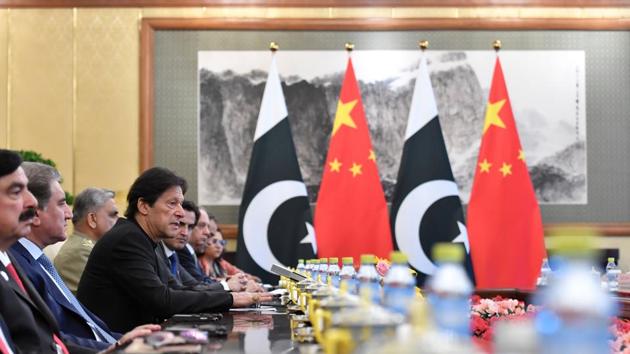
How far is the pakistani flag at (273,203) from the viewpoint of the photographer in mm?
9133

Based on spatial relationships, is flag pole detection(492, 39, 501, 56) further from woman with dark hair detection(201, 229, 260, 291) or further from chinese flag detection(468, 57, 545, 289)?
woman with dark hair detection(201, 229, 260, 291)

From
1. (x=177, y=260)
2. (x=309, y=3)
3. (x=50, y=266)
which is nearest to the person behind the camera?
(x=50, y=266)

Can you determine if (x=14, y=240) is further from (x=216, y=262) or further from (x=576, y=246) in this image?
(x=216, y=262)

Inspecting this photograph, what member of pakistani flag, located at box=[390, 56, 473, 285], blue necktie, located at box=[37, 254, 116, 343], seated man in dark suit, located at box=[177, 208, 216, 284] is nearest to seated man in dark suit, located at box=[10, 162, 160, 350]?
blue necktie, located at box=[37, 254, 116, 343]

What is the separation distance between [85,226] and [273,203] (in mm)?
3600

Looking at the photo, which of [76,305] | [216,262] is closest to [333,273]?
[76,305]

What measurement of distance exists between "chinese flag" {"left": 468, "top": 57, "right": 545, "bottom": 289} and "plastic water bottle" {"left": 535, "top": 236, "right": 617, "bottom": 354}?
788 cm

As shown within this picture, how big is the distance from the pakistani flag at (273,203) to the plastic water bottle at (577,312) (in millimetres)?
7858

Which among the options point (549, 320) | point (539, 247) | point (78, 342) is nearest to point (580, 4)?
point (539, 247)

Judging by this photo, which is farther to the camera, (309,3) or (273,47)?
(309,3)

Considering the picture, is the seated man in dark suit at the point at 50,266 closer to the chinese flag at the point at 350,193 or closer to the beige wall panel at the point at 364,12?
the chinese flag at the point at 350,193

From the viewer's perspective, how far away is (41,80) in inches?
383

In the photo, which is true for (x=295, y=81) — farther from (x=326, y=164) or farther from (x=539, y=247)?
(x=539, y=247)

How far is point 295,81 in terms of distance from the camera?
9734 millimetres
